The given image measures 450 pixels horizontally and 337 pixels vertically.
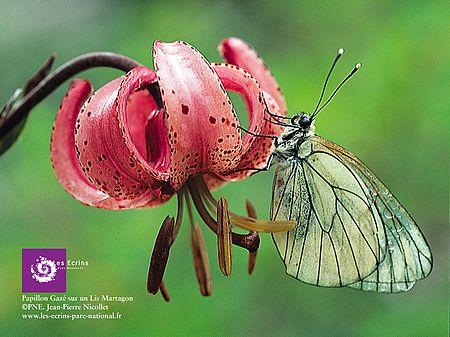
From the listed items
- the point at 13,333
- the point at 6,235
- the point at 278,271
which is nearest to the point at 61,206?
the point at 6,235

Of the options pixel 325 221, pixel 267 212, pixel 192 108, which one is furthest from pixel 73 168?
pixel 267 212

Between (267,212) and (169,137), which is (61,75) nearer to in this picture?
(169,137)

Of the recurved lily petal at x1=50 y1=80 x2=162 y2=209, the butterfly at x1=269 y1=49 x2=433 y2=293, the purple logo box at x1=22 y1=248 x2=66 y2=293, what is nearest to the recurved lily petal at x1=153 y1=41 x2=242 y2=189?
the recurved lily petal at x1=50 y1=80 x2=162 y2=209

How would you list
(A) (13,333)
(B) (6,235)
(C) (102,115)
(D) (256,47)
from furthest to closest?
1. (D) (256,47)
2. (B) (6,235)
3. (A) (13,333)
4. (C) (102,115)

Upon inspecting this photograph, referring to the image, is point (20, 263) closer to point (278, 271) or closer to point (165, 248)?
point (278, 271)

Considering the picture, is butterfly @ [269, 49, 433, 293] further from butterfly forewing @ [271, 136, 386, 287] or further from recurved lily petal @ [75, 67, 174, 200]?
recurved lily petal @ [75, 67, 174, 200]

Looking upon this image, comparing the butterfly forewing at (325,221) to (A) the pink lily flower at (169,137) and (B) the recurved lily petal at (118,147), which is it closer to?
(A) the pink lily flower at (169,137)

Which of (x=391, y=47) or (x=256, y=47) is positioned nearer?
(x=391, y=47)
